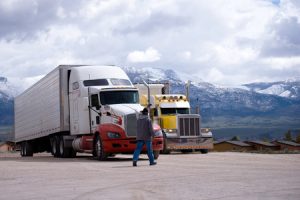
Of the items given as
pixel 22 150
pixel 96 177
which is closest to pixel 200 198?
pixel 96 177

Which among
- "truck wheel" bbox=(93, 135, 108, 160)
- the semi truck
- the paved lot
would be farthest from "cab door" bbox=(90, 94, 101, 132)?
the paved lot

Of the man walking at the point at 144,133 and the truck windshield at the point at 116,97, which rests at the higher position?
the truck windshield at the point at 116,97

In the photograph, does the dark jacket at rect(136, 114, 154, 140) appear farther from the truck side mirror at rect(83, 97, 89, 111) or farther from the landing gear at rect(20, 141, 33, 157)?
the landing gear at rect(20, 141, 33, 157)

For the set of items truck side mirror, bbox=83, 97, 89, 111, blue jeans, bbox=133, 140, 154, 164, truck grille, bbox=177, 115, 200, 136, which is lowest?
blue jeans, bbox=133, 140, 154, 164

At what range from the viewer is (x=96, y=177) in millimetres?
16172

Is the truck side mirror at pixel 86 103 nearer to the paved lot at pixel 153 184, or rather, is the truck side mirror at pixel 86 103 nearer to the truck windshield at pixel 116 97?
the truck windshield at pixel 116 97

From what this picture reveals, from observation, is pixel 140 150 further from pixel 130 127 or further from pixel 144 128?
pixel 130 127

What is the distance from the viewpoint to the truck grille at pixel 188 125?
34312 mm

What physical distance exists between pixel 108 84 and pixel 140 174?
10.9 meters

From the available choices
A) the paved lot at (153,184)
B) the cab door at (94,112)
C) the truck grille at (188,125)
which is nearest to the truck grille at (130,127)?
the cab door at (94,112)

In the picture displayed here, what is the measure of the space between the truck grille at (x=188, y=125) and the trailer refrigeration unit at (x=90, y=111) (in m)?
6.77

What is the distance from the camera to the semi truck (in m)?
34.0

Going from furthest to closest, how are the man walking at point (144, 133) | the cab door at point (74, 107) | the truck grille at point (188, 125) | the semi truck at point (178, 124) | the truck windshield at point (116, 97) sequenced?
the truck grille at point (188, 125) → the semi truck at point (178, 124) → the cab door at point (74, 107) → the truck windshield at point (116, 97) → the man walking at point (144, 133)

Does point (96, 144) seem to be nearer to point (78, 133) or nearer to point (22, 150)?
point (78, 133)
